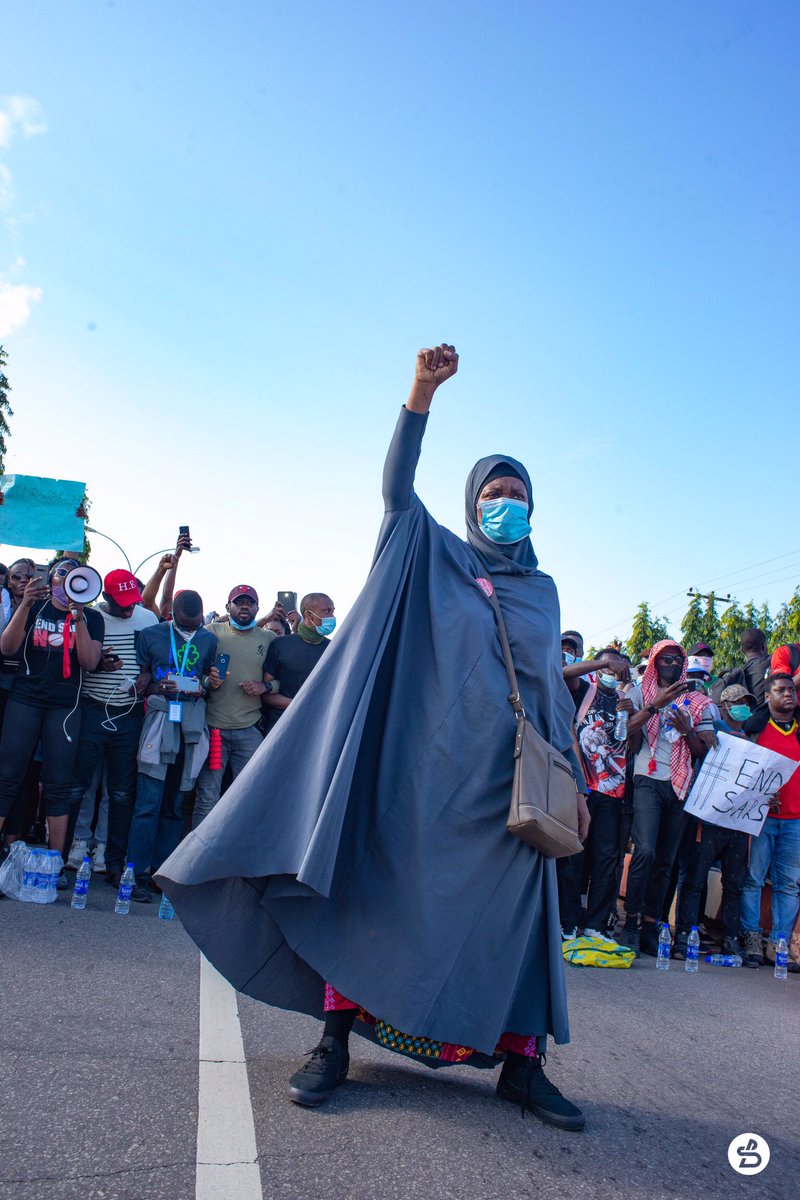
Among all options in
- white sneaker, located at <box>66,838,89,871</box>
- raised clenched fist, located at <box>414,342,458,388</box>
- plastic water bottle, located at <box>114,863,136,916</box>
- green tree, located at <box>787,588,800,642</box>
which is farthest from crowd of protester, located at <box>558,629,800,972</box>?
green tree, located at <box>787,588,800,642</box>

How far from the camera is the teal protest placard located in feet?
33.1

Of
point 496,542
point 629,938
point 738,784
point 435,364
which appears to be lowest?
point 629,938

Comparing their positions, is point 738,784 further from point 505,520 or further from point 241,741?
point 505,520

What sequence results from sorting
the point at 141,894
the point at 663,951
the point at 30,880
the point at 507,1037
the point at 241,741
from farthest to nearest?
1. the point at 241,741
2. the point at 663,951
3. the point at 141,894
4. the point at 30,880
5. the point at 507,1037

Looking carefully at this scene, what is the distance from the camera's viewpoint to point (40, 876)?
246 inches

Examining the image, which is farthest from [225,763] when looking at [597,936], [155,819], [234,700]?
[597,936]

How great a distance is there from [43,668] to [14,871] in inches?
53.6

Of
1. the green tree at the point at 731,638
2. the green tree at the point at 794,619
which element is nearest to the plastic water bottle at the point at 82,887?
the green tree at the point at 794,619

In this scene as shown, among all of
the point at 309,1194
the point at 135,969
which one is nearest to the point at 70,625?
the point at 135,969

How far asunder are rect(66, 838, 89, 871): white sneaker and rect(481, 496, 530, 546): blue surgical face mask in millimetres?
4806

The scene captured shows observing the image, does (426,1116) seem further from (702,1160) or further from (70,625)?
(70,625)

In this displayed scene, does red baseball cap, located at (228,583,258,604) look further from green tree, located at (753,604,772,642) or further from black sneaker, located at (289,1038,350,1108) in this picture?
green tree, located at (753,604,772,642)

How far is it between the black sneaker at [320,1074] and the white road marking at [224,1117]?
0.55 feet

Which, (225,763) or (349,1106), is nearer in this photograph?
(349,1106)
